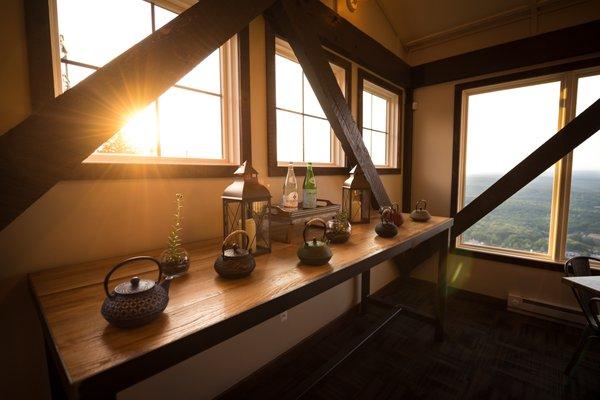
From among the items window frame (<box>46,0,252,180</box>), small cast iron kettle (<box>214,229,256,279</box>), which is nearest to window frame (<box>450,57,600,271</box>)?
window frame (<box>46,0,252,180</box>)

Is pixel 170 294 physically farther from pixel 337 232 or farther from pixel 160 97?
pixel 160 97

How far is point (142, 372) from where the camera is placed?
24.4 inches

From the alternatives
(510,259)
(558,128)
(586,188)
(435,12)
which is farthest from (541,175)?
(435,12)

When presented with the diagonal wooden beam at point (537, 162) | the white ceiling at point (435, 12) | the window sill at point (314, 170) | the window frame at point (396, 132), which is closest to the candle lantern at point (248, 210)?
the window sill at point (314, 170)

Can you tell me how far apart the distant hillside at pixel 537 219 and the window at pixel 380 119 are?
0.92 meters

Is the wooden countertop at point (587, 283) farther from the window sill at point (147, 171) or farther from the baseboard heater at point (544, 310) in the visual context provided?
the window sill at point (147, 171)

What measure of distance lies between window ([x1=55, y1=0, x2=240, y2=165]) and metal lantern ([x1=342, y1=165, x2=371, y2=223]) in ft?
2.69

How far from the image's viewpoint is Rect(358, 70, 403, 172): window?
296 cm

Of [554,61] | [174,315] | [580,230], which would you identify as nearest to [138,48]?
[174,315]

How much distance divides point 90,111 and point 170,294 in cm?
61

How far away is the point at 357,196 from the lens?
2.16 m

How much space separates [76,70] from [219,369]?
171 cm

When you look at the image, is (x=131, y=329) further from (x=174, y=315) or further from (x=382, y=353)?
(x=382, y=353)

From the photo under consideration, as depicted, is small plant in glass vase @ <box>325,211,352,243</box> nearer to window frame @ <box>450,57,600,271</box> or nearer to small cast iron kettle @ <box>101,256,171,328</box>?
small cast iron kettle @ <box>101,256,171,328</box>
